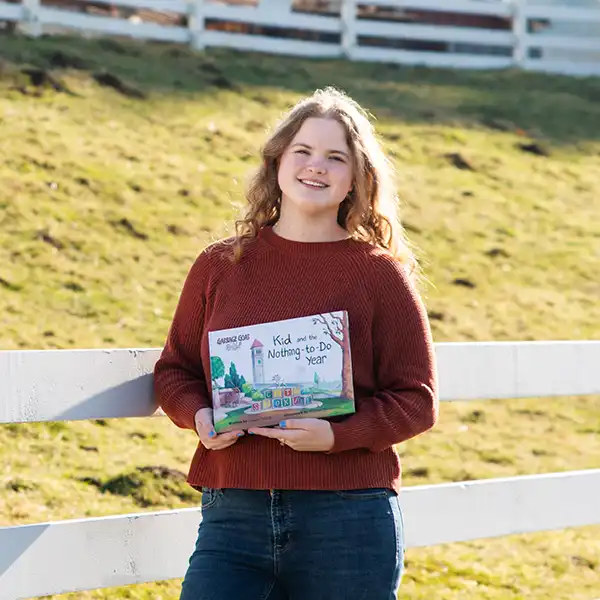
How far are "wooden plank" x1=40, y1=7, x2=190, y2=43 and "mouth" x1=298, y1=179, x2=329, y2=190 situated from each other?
26.6 ft

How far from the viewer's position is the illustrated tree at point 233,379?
2.56m

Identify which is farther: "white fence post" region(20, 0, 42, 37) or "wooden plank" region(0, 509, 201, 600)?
"white fence post" region(20, 0, 42, 37)

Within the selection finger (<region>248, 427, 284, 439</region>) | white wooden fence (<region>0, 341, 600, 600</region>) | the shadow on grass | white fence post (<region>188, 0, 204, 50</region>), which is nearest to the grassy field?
the shadow on grass

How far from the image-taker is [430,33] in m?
13.2

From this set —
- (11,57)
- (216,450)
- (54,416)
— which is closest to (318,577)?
(216,450)

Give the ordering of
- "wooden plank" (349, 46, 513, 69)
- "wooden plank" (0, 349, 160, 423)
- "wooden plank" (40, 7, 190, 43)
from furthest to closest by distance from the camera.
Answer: "wooden plank" (349, 46, 513, 69), "wooden plank" (40, 7, 190, 43), "wooden plank" (0, 349, 160, 423)

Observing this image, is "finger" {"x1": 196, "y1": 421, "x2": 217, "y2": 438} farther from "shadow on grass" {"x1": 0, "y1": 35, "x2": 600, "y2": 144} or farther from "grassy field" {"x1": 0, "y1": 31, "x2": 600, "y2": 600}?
"shadow on grass" {"x1": 0, "y1": 35, "x2": 600, "y2": 144}

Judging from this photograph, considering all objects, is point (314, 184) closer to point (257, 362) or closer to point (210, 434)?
point (257, 362)

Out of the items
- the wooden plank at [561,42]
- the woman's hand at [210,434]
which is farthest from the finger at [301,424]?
the wooden plank at [561,42]

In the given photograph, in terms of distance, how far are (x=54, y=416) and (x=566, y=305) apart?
5.39 m

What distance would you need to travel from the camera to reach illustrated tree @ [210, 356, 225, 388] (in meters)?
2.58

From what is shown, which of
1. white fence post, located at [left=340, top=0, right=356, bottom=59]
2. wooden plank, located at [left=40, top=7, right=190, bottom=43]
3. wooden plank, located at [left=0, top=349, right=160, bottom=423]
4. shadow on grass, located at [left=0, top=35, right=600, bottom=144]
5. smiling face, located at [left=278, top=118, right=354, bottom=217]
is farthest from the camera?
white fence post, located at [left=340, top=0, right=356, bottom=59]

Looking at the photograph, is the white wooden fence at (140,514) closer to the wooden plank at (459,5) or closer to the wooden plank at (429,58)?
the wooden plank at (429,58)

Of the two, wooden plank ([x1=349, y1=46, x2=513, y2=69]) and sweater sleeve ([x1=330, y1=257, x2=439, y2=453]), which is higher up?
wooden plank ([x1=349, y1=46, x2=513, y2=69])
